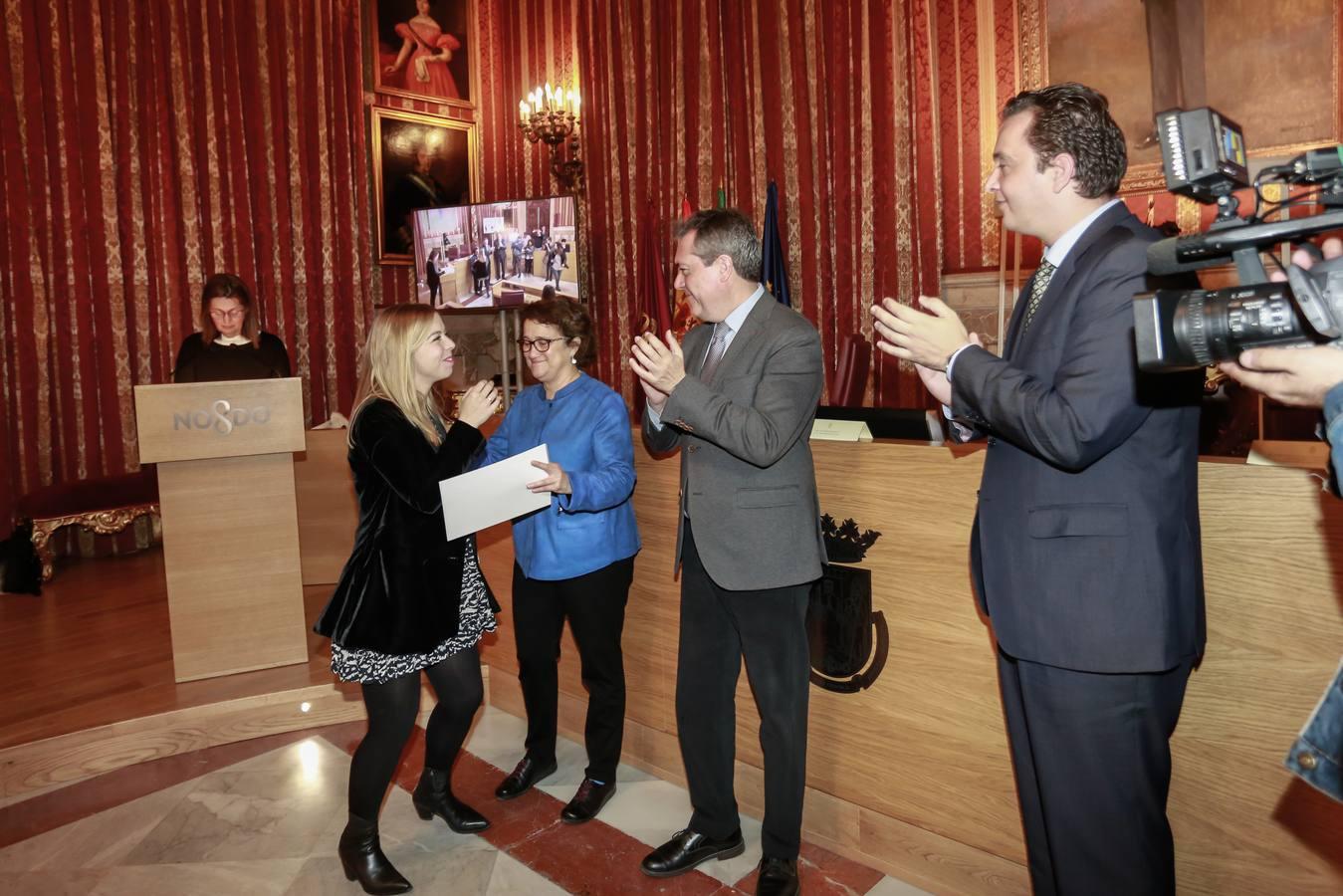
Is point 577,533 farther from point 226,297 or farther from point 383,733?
point 226,297

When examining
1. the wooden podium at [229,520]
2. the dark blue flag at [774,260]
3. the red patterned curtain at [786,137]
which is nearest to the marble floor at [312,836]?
the wooden podium at [229,520]

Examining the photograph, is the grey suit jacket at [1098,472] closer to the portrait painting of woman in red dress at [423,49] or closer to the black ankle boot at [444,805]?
the black ankle boot at [444,805]

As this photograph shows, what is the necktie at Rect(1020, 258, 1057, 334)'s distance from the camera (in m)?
1.59

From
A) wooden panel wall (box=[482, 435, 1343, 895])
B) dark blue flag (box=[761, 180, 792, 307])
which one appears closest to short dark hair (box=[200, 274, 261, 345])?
wooden panel wall (box=[482, 435, 1343, 895])

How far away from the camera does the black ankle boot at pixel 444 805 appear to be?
104 inches

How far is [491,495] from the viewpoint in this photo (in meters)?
2.34

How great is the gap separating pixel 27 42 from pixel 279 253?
1.84 m

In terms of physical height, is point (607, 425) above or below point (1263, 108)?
below

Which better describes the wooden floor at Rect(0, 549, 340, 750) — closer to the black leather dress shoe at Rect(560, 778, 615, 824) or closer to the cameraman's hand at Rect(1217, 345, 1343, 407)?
the black leather dress shoe at Rect(560, 778, 615, 824)

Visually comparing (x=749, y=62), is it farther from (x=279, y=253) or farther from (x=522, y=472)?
(x=522, y=472)

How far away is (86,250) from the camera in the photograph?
5.78 metres

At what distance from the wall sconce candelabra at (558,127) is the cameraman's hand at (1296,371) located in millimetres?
6410

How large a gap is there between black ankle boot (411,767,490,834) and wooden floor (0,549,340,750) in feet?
3.27

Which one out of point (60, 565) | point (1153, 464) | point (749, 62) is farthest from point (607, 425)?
point (60, 565)
